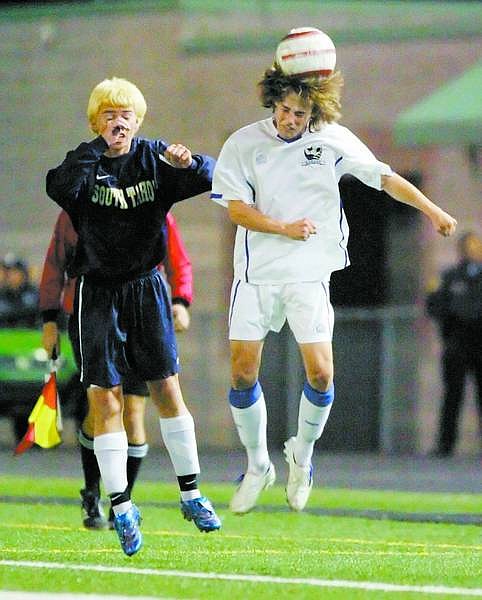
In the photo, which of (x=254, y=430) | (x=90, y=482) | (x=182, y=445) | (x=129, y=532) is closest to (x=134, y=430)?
(x=90, y=482)

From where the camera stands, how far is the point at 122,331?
8758 mm

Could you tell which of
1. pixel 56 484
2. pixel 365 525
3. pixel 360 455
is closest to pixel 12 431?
A: pixel 360 455

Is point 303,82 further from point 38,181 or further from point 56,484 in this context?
point 38,181

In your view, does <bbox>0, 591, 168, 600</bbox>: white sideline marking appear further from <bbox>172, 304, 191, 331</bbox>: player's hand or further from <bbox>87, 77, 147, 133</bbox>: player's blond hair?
<bbox>172, 304, 191, 331</bbox>: player's hand

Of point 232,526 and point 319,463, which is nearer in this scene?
point 232,526

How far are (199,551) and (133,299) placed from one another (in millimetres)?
1327

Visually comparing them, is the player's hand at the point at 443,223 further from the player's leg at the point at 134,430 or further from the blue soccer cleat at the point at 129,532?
the player's leg at the point at 134,430

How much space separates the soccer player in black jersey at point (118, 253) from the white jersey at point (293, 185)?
430 millimetres

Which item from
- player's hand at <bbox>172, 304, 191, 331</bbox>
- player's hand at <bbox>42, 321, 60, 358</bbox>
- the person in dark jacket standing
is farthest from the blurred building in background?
player's hand at <bbox>42, 321, 60, 358</bbox>

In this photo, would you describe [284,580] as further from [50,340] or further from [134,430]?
[134,430]

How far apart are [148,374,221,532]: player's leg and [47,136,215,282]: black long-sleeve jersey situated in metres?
0.59

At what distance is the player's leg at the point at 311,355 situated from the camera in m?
9.43

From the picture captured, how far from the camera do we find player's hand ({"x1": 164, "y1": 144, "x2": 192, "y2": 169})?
8.76 meters

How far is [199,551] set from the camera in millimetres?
9164
